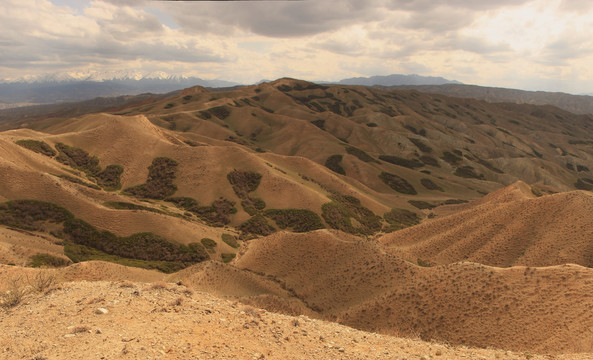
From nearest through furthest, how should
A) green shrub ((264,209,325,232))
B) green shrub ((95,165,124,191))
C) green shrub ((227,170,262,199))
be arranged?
green shrub ((264,209,325,232)), green shrub ((95,165,124,191)), green shrub ((227,170,262,199))

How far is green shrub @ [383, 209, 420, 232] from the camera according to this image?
259 ft

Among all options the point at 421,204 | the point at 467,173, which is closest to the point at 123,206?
the point at 421,204

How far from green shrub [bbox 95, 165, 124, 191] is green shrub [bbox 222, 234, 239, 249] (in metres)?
28.8

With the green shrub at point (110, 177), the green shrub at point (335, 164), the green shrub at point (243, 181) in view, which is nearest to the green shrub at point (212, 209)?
the green shrub at point (243, 181)

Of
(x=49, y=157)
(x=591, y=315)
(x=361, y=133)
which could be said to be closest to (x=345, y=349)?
(x=591, y=315)

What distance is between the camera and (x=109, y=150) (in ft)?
248

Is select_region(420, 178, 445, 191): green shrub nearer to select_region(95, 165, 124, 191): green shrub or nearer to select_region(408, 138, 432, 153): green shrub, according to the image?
select_region(408, 138, 432, 153): green shrub

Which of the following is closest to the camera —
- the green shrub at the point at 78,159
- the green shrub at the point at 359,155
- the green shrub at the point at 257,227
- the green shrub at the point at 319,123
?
the green shrub at the point at 257,227

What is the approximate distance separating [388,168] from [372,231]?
5847 cm

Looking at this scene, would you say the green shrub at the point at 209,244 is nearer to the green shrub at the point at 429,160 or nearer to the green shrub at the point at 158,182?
the green shrub at the point at 158,182

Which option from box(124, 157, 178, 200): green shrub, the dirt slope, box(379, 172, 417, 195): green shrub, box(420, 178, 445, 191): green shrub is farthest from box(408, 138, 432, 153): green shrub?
box(124, 157, 178, 200): green shrub

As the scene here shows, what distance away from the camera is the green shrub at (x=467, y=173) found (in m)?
148

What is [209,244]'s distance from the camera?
50344 millimetres

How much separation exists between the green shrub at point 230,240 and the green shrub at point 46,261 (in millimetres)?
22961
